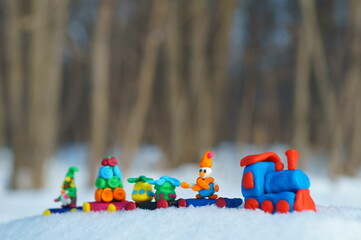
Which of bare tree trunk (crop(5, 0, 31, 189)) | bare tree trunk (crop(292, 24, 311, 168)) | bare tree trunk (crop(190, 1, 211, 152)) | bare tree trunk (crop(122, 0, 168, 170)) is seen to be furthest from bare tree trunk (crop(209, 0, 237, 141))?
bare tree trunk (crop(5, 0, 31, 189))

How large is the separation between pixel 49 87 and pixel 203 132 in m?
2.61

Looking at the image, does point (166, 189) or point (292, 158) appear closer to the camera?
point (292, 158)

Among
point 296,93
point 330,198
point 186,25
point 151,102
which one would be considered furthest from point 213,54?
point 330,198

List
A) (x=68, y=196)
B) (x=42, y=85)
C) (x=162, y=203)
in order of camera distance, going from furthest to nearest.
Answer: (x=42, y=85) → (x=68, y=196) → (x=162, y=203)

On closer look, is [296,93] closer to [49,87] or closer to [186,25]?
[186,25]

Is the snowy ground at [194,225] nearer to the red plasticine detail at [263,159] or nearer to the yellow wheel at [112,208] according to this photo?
the yellow wheel at [112,208]

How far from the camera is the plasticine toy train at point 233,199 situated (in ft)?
7.82

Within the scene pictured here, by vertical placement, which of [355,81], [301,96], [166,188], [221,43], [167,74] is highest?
[221,43]

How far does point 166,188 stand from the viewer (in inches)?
115

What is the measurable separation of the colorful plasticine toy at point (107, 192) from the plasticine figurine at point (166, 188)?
0.65ft

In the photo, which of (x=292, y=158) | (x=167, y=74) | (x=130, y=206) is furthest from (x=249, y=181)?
(x=167, y=74)

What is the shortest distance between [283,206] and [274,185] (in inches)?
5.3

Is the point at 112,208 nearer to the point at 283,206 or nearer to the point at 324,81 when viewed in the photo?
the point at 283,206

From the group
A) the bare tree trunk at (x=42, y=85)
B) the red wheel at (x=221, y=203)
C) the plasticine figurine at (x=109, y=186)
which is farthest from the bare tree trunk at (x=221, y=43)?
the red wheel at (x=221, y=203)
